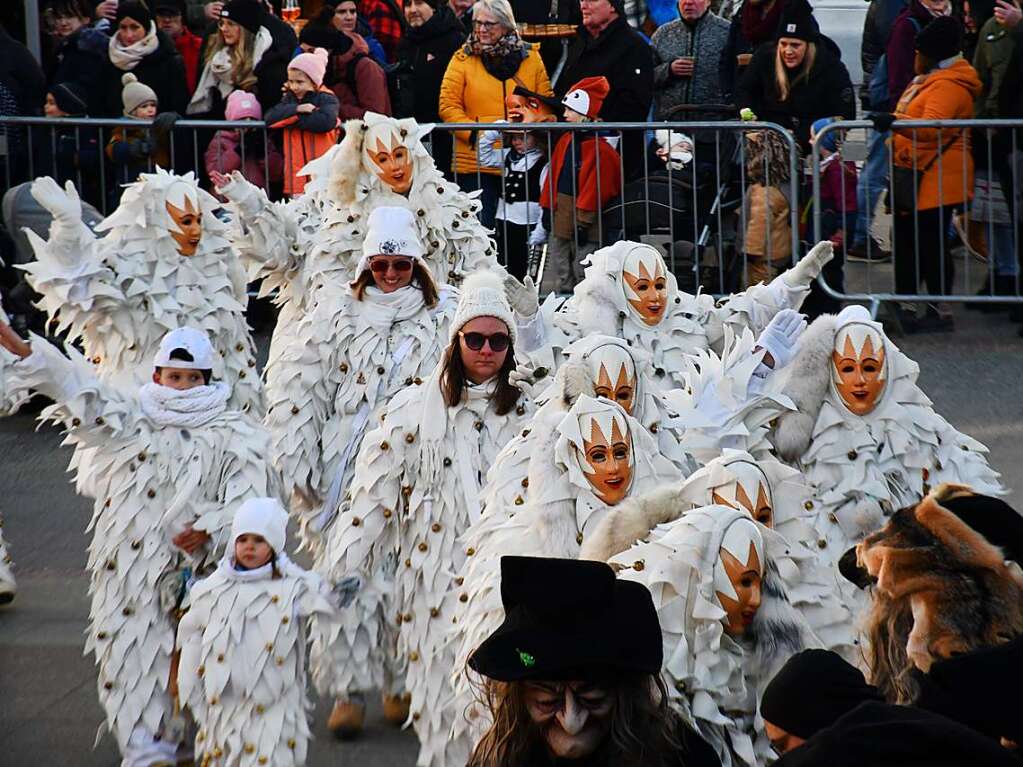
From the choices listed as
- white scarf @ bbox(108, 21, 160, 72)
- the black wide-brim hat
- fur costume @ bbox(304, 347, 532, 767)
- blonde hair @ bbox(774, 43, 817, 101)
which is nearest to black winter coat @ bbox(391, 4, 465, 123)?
white scarf @ bbox(108, 21, 160, 72)

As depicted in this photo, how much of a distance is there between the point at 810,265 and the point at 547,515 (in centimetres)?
A: 325

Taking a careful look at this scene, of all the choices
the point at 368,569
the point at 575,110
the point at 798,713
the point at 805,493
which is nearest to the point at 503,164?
the point at 575,110

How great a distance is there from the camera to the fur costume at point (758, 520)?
6.20m

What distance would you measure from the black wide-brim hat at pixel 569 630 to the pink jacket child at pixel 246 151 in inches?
358

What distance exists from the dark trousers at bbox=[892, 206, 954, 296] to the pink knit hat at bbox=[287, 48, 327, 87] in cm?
353

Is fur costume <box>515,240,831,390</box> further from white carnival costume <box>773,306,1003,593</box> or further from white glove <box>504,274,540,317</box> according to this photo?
white carnival costume <box>773,306,1003,593</box>

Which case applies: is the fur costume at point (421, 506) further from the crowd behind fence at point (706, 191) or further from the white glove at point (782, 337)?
the crowd behind fence at point (706, 191)

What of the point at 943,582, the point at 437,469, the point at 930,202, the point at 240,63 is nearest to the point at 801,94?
the point at 930,202

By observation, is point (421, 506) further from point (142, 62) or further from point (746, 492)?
point (142, 62)

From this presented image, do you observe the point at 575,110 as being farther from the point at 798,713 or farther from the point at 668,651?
the point at 798,713

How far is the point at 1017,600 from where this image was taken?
499 centimetres

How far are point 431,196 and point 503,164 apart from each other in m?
2.74

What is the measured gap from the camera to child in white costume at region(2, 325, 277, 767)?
8.18 m

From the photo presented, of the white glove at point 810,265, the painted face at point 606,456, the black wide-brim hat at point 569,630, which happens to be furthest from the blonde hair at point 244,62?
the black wide-brim hat at point 569,630
